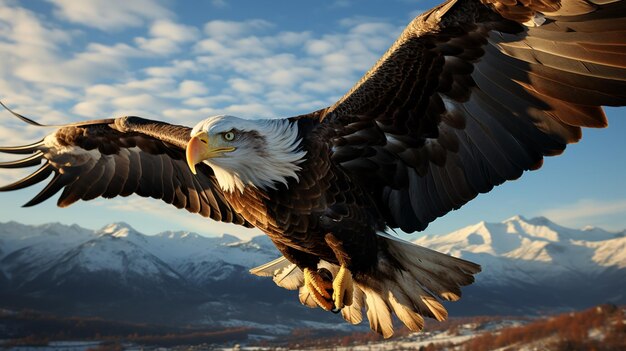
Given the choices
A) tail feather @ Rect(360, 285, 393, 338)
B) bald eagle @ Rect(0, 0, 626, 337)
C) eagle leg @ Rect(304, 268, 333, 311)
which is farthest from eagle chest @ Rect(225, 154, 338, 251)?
tail feather @ Rect(360, 285, 393, 338)

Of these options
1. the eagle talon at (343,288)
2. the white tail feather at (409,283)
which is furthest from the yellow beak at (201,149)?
Answer: the white tail feather at (409,283)

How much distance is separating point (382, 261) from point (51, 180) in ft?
11.6

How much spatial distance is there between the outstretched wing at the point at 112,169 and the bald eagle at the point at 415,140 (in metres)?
0.47

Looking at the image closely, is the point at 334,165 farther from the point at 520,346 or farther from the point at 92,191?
the point at 520,346

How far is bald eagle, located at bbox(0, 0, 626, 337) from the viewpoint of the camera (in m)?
3.98

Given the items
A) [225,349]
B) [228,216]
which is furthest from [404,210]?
[225,349]

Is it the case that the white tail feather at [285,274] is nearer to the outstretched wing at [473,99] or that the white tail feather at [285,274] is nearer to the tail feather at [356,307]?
the tail feather at [356,307]

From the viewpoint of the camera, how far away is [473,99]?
4.52m

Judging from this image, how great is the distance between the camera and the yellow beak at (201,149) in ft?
13.9

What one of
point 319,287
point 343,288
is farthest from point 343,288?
point 319,287

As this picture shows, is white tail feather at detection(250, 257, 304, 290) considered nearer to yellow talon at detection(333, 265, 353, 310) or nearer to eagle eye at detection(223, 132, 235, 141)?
yellow talon at detection(333, 265, 353, 310)

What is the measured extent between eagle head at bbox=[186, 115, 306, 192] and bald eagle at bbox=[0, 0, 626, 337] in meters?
0.01

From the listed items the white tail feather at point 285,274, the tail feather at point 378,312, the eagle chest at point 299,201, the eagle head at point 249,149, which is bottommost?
the tail feather at point 378,312

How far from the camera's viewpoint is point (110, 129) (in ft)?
20.0
